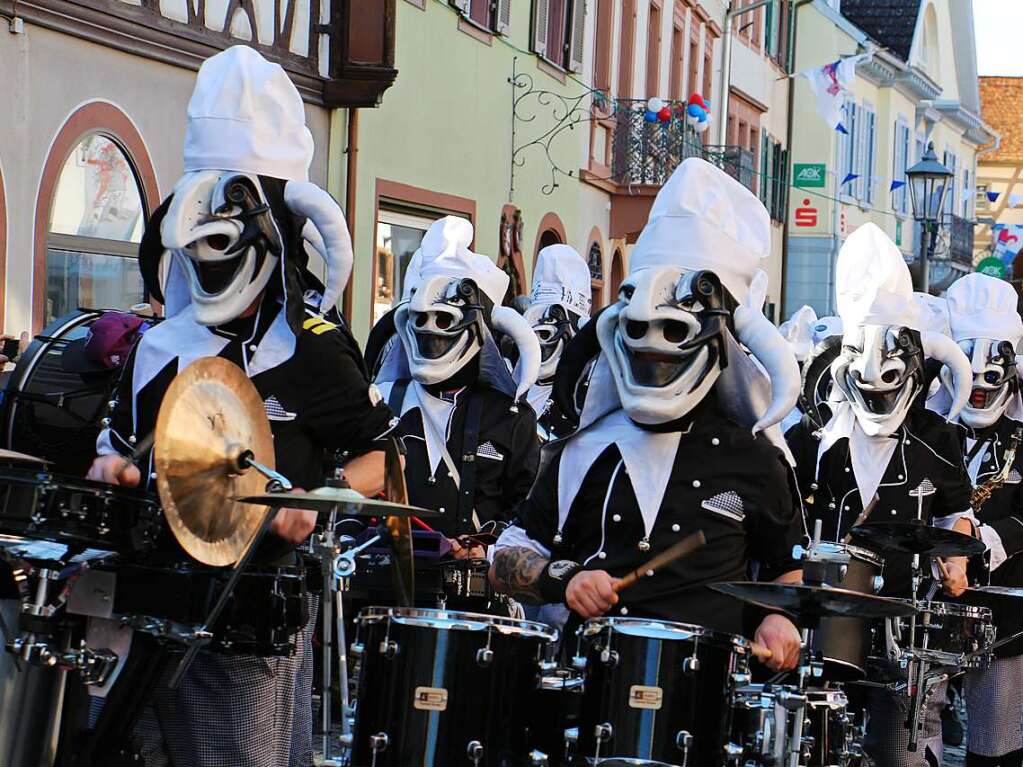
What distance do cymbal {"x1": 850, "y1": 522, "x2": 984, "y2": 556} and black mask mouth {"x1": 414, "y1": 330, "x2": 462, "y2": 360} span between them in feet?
8.40

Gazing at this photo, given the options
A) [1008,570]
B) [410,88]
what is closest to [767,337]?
[1008,570]

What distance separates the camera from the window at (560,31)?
25266 mm

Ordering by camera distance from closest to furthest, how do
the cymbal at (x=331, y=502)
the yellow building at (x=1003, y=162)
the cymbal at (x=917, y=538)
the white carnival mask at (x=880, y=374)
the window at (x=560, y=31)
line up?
the cymbal at (x=331, y=502)
the cymbal at (x=917, y=538)
the white carnival mask at (x=880, y=374)
the window at (x=560, y=31)
the yellow building at (x=1003, y=162)

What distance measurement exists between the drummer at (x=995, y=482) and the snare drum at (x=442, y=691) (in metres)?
4.45

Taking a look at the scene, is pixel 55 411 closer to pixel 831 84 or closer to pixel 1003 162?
pixel 831 84

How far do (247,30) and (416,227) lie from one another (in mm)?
4802

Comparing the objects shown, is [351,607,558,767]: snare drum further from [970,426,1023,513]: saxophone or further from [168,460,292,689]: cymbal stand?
[970,426,1023,513]: saxophone

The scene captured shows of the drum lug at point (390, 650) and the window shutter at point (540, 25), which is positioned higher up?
the window shutter at point (540, 25)

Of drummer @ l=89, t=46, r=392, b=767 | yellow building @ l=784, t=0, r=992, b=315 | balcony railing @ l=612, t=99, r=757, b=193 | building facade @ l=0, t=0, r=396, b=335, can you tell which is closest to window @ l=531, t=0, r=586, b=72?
balcony railing @ l=612, t=99, r=757, b=193

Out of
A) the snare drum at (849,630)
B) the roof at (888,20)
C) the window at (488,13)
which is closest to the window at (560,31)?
the window at (488,13)

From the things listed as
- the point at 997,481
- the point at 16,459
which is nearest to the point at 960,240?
the point at 997,481

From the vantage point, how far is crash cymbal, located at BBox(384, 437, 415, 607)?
252 inches

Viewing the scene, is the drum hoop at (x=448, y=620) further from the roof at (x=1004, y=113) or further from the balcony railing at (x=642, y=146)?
the roof at (x=1004, y=113)

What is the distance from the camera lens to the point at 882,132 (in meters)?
56.3
